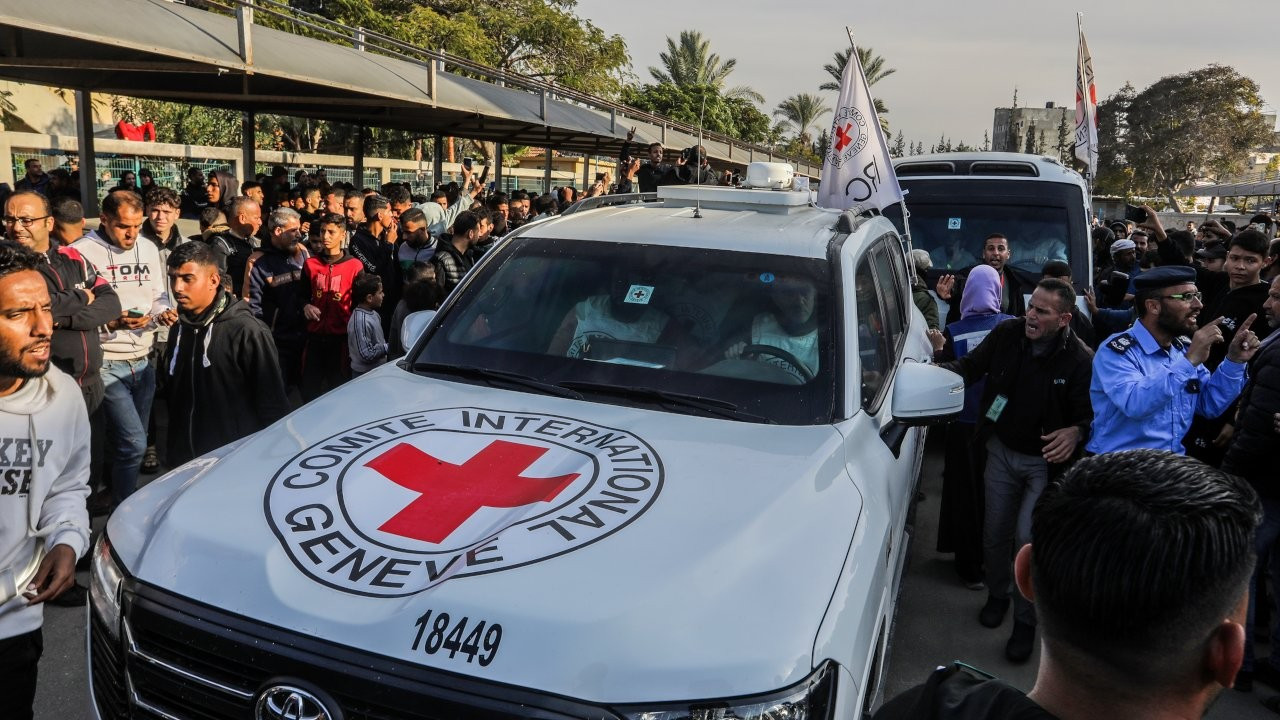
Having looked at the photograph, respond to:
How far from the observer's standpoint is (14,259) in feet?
7.91

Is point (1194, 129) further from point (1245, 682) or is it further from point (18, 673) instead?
point (18, 673)

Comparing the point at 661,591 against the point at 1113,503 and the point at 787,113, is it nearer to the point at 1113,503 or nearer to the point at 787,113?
the point at 1113,503

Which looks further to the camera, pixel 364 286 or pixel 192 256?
pixel 364 286

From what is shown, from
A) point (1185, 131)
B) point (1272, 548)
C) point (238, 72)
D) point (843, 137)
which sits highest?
point (1185, 131)

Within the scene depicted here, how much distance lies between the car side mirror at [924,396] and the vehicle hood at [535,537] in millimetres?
396

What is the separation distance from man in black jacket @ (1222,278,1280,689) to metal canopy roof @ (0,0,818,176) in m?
7.22

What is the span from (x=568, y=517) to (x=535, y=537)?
13 cm

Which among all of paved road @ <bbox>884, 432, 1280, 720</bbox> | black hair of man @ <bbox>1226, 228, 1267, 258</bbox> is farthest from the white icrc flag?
paved road @ <bbox>884, 432, 1280, 720</bbox>

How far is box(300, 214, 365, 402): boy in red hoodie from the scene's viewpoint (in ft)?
19.8

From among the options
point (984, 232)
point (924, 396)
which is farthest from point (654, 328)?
point (984, 232)

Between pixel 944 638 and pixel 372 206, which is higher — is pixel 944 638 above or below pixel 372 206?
below

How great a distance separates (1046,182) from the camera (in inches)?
300

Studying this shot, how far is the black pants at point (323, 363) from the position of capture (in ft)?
20.3

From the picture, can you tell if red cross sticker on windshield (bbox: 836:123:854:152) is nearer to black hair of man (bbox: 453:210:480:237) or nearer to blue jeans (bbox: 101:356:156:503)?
black hair of man (bbox: 453:210:480:237)
